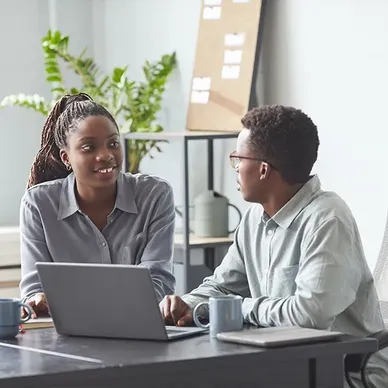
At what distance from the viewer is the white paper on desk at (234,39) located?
4268mm

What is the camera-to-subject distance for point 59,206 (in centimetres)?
299

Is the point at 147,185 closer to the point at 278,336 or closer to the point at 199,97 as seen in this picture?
the point at 278,336

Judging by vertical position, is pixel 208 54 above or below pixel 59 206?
above

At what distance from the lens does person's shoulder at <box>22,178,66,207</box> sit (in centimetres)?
298

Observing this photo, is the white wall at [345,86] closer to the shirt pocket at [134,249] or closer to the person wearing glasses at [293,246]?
the shirt pocket at [134,249]

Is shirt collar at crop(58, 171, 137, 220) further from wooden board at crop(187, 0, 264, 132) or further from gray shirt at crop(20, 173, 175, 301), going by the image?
wooden board at crop(187, 0, 264, 132)

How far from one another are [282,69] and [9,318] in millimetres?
2178

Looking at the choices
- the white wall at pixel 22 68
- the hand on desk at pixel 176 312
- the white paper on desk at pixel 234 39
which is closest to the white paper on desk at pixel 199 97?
the white paper on desk at pixel 234 39

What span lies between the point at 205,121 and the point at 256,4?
56 centimetres

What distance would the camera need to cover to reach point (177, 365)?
1919 mm

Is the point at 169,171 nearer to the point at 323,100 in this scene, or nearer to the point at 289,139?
the point at 323,100

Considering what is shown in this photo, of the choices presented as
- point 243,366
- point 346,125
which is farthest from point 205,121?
point 243,366

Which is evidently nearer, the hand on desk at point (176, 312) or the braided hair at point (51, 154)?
the hand on desk at point (176, 312)

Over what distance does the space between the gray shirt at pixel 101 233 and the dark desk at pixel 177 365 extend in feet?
2.69
